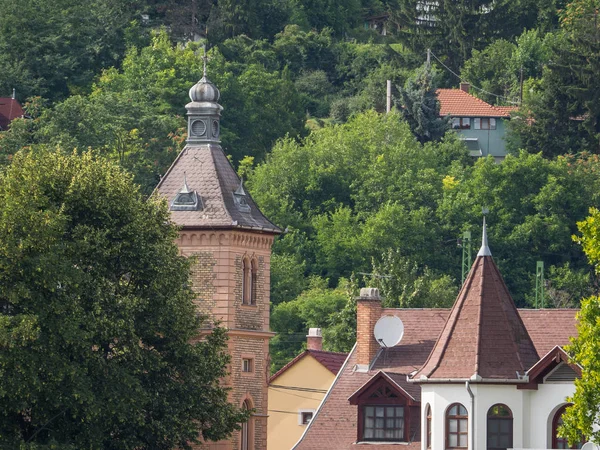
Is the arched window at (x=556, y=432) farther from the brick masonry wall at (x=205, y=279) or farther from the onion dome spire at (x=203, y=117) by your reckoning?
the onion dome spire at (x=203, y=117)

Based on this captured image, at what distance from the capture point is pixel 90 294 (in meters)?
79.0

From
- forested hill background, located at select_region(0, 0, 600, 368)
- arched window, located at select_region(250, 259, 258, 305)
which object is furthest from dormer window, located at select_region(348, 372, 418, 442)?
forested hill background, located at select_region(0, 0, 600, 368)

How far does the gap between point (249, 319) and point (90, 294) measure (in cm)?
1391

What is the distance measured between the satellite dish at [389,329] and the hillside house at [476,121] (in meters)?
83.0

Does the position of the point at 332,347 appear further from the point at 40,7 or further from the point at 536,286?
the point at 40,7

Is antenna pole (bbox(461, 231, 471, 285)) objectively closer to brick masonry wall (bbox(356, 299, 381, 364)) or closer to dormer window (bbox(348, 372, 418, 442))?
brick masonry wall (bbox(356, 299, 381, 364))

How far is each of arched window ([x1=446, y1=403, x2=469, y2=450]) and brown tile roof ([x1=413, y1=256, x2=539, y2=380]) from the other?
3.23ft

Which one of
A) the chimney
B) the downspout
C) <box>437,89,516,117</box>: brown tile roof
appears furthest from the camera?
<box>437,89,516,117</box>: brown tile roof

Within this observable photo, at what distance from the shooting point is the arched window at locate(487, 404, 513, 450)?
259 feet

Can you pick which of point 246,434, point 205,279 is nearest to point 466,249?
point 246,434

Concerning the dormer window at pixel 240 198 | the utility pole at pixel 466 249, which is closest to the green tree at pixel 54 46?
the utility pole at pixel 466 249

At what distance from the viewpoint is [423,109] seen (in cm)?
16362

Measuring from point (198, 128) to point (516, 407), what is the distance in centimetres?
2016

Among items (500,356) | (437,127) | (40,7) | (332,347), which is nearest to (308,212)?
(437,127)
